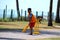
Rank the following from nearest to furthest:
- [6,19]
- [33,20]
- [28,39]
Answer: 1. [28,39]
2. [33,20]
3. [6,19]

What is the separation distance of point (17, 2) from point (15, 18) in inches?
113

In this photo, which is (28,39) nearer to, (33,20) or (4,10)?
(33,20)

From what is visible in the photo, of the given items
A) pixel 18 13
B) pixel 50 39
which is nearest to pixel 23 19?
pixel 18 13

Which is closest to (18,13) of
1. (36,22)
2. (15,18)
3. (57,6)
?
(15,18)

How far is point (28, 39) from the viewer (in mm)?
15891

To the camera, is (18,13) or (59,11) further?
(18,13)

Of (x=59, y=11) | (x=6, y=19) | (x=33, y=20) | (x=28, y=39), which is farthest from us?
(x=6, y=19)

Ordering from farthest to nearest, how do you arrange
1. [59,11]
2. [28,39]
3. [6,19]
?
[6,19]
[59,11]
[28,39]

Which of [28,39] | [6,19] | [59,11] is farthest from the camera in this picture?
[6,19]

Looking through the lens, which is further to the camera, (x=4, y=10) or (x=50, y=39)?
(x=4, y=10)

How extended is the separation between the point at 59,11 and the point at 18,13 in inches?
294

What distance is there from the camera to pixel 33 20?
18281 millimetres

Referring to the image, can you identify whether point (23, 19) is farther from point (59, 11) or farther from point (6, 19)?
point (59, 11)

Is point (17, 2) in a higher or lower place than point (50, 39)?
higher
